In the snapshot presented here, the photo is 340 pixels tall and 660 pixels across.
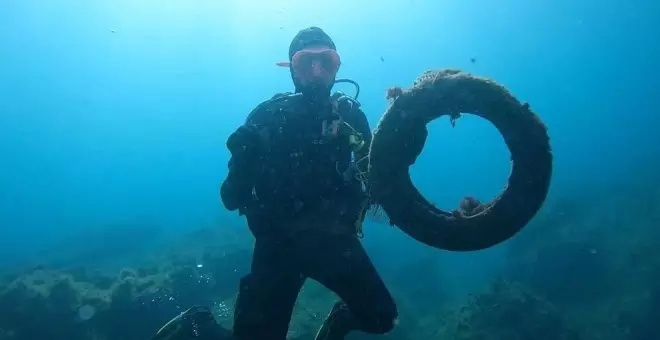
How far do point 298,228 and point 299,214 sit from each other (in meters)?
0.17

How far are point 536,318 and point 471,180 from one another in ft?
222

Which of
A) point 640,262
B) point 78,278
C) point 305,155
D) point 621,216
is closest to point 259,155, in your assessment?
point 305,155

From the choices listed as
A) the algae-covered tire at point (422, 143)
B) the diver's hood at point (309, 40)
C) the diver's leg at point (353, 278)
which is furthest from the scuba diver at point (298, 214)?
the diver's hood at point (309, 40)

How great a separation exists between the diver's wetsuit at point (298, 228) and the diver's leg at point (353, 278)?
1 centimetres

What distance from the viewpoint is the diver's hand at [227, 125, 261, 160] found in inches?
213

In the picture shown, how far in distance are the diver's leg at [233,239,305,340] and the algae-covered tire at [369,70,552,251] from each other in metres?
1.41

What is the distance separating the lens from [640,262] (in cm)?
2098

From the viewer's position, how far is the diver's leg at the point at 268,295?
550 cm

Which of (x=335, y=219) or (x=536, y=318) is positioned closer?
(x=335, y=219)

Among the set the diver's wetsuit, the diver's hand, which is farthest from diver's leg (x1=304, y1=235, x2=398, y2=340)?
the diver's hand

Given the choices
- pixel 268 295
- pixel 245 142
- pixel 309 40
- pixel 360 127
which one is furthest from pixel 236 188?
pixel 309 40

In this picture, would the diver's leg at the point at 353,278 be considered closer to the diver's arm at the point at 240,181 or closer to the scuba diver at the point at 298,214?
the scuba diver at the point at 298,214

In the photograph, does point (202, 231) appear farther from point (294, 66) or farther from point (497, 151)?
point (497, 151)

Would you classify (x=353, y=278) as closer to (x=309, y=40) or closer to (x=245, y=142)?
(x=245, y=142)
